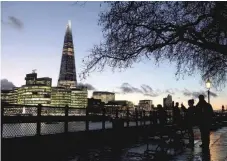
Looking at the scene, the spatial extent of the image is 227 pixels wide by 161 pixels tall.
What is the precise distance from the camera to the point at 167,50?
53.8 ft

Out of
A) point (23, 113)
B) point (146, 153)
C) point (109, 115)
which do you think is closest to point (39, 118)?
point (23, 113)

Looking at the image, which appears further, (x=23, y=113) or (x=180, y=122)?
(x=180, y=122)

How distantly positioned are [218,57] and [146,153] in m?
11.7

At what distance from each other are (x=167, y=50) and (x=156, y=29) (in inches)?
141

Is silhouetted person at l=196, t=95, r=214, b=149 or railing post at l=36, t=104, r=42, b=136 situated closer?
railing post at l=36, t=104, r=42, b=136

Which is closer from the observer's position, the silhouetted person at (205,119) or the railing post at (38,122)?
the railing post at (38,122)

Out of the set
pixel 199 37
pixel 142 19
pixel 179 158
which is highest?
pixel 142 19

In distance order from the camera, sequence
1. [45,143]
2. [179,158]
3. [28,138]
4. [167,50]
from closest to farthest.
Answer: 1. [179,158]
2. [28,138]
3. [45,143]
4. [167,50]

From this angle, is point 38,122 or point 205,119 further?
point 205,119

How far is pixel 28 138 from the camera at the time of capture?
11.8 m

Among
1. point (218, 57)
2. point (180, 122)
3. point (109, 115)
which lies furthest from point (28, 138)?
point (218, 57)

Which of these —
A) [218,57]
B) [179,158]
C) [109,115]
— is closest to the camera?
[179,158]

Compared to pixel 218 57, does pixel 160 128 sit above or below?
below

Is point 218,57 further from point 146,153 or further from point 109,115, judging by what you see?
point 146,153
